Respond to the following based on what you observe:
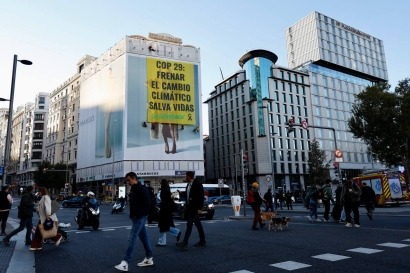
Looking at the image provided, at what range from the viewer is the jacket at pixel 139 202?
6.75 meters

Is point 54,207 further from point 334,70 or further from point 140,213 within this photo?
point 334,70

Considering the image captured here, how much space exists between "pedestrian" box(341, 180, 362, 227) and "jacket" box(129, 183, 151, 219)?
8.87m

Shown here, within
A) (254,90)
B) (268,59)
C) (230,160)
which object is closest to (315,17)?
(268,59)

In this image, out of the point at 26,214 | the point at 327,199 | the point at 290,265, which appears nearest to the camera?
the point at 290,265

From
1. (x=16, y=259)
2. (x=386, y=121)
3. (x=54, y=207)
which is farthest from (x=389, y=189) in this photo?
(x=16, y=259)

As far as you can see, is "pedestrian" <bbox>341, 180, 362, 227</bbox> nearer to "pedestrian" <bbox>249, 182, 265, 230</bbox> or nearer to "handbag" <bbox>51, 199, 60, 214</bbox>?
"pedestrian" <bbox>249, 182, 265, 230</bbox>

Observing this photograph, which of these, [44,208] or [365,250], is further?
[44,208]

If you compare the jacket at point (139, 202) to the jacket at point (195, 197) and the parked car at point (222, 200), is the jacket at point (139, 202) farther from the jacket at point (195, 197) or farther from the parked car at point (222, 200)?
the parked car at point (222, 200)

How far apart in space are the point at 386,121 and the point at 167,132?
1626 inches

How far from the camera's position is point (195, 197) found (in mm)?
8953

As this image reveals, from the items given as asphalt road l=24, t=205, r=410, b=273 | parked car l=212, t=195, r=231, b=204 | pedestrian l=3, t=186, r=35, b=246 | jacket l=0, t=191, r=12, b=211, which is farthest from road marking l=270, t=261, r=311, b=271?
parked car l=212, t=195, r=231, b=204

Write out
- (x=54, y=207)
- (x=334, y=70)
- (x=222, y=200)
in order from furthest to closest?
1. (x=334, y=70)
2. (x=222, y=200)
3. (x=54, y=207)

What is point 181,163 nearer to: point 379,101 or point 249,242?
point 379,101

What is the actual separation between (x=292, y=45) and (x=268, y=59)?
22131mm
